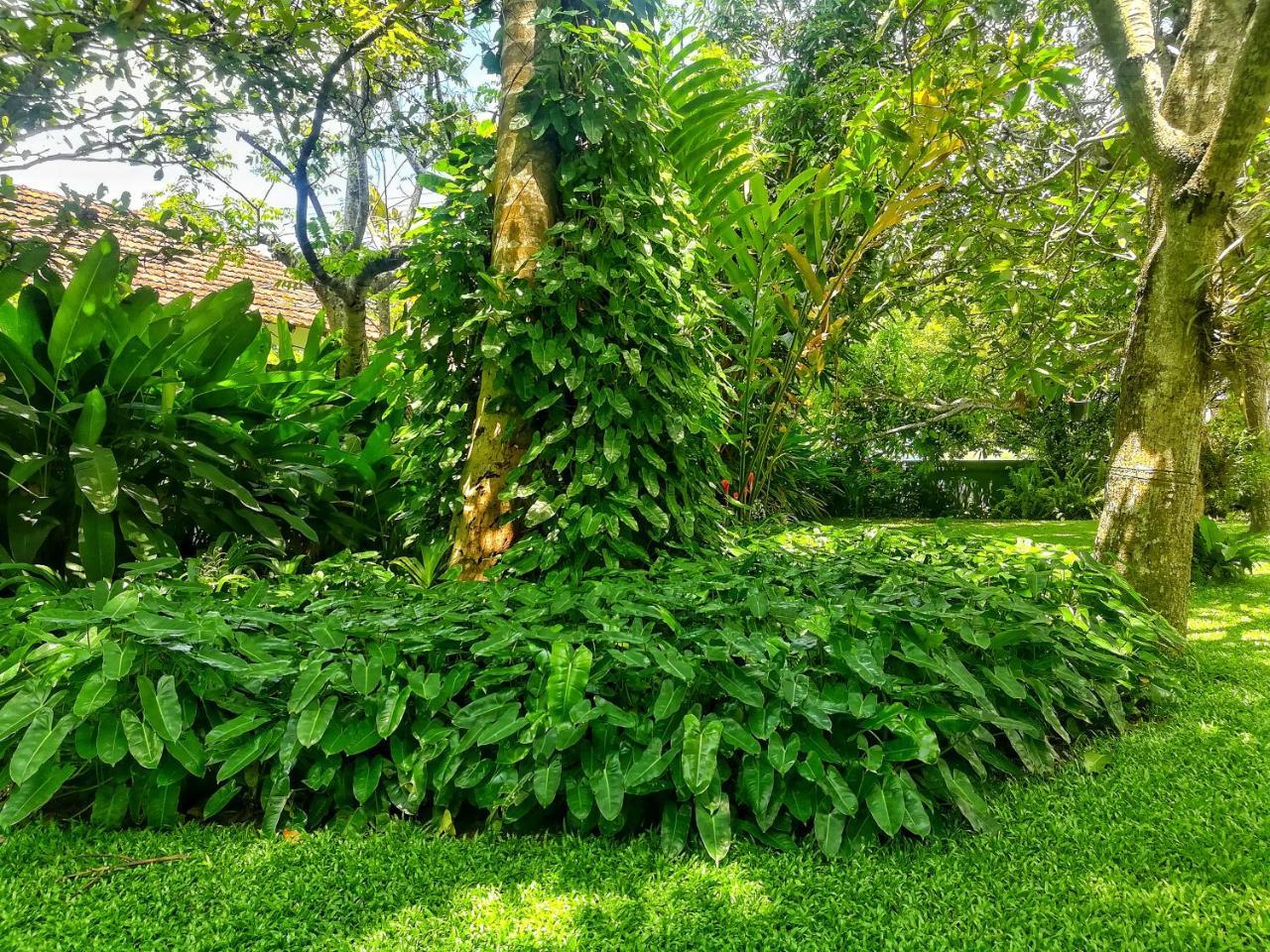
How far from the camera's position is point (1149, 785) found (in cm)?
181

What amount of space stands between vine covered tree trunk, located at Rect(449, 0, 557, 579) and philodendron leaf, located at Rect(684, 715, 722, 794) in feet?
4.86

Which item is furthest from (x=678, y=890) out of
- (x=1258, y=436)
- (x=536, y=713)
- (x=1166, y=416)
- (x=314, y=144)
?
(x=1258, y=436)

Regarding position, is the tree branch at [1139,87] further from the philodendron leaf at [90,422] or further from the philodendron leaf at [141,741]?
the philodendron leaf at [90,422]

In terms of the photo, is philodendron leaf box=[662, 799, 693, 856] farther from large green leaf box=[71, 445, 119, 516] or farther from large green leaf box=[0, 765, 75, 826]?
large green leaf box=[71, 445, 119, 516]

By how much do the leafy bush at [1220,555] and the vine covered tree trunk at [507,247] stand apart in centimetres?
467

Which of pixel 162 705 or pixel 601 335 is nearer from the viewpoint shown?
pixel 162 705

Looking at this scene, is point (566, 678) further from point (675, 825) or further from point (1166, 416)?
point (1166, 416)

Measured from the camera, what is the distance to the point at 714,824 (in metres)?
1.55

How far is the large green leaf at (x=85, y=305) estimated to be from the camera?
269 centimetres

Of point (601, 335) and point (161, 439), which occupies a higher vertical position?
point (601, 335)

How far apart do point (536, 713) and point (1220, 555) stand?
5166mm

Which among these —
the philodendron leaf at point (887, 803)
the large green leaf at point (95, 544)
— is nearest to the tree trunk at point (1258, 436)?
the philodendron leaf at point (887, 803)

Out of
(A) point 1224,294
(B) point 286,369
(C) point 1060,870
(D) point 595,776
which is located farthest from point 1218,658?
(B) point 286,369

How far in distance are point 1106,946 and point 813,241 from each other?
3.06 meters
